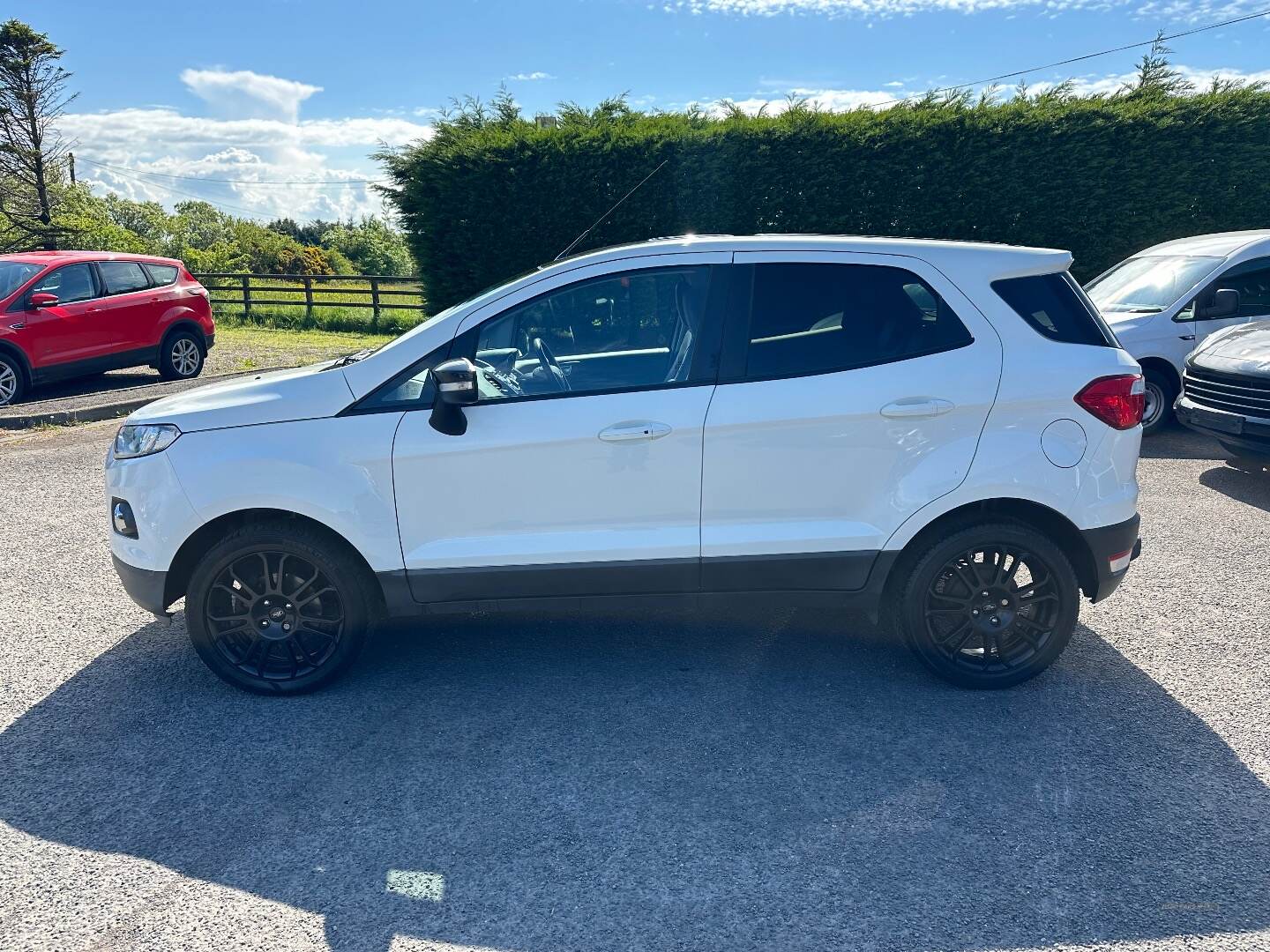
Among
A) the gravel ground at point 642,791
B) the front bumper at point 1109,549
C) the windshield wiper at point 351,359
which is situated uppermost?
the windshield wiper at point 351,359

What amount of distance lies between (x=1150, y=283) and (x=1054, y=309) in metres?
6.58

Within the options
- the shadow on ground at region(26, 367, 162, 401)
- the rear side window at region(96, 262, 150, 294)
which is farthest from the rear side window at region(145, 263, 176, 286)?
the shadow on ground at region(26, 367, 162, 401)

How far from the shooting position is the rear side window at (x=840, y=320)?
3.95 metres

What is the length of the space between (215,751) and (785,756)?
6.99ft

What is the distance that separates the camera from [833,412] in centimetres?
386

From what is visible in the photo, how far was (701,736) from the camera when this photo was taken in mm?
3738

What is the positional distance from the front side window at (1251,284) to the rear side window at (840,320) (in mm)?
6626

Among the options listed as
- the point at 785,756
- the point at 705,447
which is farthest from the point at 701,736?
the point at 705,447

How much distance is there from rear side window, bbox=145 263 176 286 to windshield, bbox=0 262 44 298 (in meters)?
1.48

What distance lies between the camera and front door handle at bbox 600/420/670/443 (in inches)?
151

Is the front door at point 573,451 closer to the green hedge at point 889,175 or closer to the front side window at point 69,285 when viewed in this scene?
the front side window at point 69,285

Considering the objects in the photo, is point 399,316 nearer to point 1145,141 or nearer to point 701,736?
point 1145,141

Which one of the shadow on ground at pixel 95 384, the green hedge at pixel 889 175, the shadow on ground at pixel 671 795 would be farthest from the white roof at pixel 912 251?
the shadow on ground at pixel 95 384

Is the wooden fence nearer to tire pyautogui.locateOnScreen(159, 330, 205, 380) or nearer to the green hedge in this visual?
the green hedge
